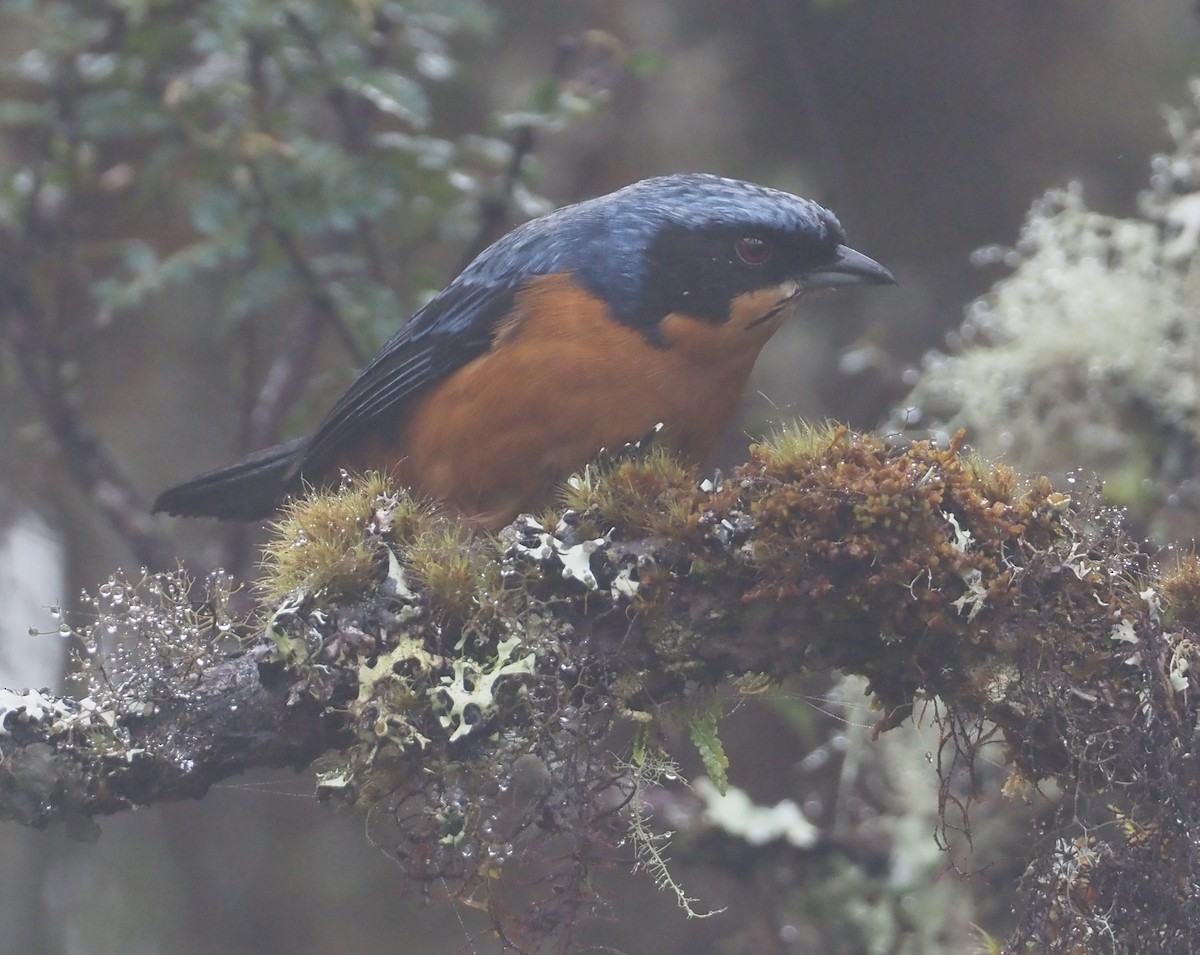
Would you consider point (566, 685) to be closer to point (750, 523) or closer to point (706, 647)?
point (706, 647)

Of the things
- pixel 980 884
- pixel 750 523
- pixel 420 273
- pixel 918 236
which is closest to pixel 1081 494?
pixel 750 523

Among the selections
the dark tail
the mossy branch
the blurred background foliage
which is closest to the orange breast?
the blurred background foliage

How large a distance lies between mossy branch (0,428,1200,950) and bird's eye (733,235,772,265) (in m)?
1.01

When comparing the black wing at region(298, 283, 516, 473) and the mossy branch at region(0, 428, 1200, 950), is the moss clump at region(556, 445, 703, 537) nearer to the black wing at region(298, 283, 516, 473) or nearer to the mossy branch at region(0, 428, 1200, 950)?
the mossy branch at region(0, 428, 1200, 950)

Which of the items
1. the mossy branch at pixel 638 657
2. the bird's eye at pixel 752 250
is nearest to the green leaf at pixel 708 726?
the mossy branch at pixel 638 657

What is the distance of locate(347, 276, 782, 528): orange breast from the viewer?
3.04 m

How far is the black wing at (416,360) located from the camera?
337 centimetres

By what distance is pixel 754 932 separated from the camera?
3779 mm

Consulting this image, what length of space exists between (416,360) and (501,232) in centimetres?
104

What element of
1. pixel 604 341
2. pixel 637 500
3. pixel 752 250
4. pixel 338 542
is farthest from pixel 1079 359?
pixel 338 542

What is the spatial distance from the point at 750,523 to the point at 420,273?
2133mm

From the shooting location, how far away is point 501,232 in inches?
172

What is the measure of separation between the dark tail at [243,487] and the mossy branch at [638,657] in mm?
1459

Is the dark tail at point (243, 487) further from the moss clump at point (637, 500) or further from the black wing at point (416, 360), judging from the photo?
the moss clump at point (637, 500)
